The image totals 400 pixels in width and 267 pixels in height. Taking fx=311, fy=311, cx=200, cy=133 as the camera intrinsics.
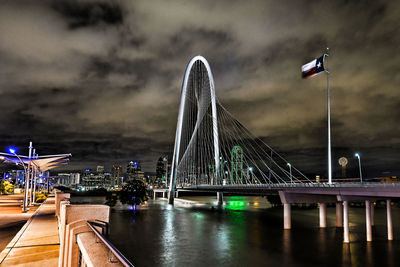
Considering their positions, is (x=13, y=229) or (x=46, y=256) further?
(x=13, y=229)

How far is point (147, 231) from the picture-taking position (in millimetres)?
41281

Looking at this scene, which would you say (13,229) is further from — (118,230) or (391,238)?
(391,238)

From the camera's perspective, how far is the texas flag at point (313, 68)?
30875 millimetres

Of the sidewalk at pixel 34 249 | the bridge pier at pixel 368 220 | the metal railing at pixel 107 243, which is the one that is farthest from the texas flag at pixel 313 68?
the metal railing at pixel 107 243

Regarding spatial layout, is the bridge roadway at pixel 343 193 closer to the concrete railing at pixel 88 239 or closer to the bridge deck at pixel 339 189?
the bridge deck at pixel 339 189

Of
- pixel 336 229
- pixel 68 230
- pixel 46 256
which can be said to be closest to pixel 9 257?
pixel 46 256

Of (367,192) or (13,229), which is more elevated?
(367,192)

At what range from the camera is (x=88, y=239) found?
15.5ft

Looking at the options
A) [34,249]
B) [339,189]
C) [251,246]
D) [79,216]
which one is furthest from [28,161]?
[79,216]

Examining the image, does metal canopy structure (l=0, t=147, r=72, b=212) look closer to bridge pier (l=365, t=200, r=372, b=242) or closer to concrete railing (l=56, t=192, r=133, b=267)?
concrete railing (l=56, t=192, r=133, b=267)

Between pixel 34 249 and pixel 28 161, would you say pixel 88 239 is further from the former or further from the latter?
pixel 28 161

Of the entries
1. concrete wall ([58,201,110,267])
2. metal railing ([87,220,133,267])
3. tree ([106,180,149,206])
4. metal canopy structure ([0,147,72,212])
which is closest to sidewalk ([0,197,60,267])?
concrete wall ([58,201,110,267])

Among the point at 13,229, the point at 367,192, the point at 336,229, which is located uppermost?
the point at 367,192

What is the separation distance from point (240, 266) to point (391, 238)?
1969 cm
